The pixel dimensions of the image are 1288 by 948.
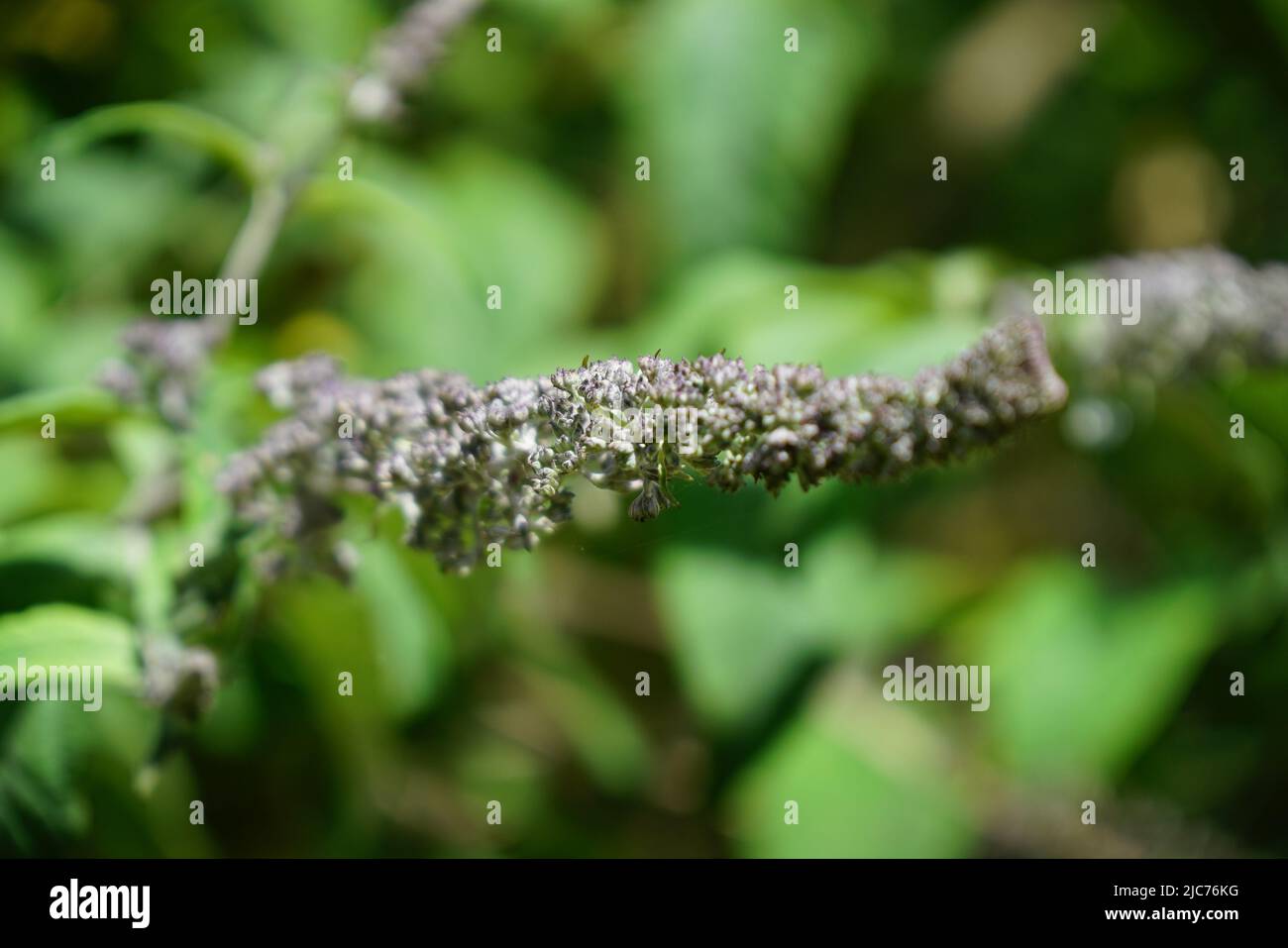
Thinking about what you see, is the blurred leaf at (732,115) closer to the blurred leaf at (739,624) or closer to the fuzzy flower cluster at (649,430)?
the blurred leaf at (739,624)

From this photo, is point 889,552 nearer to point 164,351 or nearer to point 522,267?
point 522,267

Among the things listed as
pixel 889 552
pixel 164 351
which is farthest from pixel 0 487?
pixel 889 552

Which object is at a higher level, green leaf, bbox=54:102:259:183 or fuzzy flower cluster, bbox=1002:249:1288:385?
green leaf, bbox=54:102:259:183

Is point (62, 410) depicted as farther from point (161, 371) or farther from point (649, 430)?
point (649, 430)

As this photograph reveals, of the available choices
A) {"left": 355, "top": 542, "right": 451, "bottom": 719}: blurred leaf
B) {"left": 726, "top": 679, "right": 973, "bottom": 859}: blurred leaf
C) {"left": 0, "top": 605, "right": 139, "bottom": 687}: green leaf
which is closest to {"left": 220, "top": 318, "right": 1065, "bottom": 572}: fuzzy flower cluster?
{"left": 355, "top": 542, "right": 451, "bottom": 719}: blurred leaf

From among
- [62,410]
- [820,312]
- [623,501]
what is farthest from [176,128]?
[820,312]

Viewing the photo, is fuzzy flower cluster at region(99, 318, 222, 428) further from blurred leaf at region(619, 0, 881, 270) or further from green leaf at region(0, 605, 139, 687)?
blurred leaf at region(619, 0, 881, 270)
